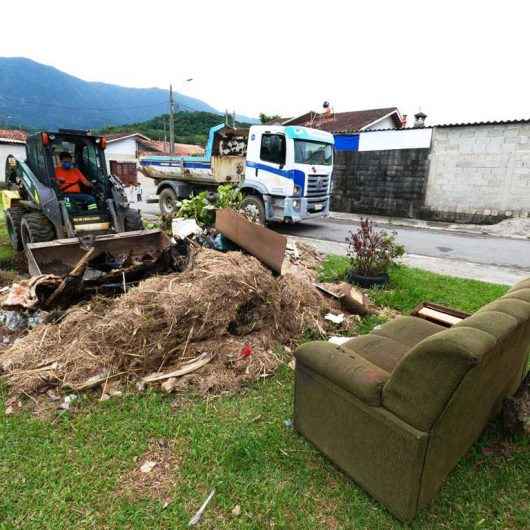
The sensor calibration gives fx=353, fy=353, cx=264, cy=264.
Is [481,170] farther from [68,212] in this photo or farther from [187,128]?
[187,128]

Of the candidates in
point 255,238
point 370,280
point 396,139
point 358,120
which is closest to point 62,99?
Result: point 358,120

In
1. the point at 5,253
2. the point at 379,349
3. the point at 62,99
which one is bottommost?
the point at 5,253

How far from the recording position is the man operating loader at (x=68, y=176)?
603 cm

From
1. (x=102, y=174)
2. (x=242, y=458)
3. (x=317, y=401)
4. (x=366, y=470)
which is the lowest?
(x=242, y=458)

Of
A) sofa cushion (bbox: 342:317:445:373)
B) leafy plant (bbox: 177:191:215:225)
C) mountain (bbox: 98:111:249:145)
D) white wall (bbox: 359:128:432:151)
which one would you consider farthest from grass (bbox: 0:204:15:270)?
mountain (bbox: 98:111:249:145)

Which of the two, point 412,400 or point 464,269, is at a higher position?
point 412,400

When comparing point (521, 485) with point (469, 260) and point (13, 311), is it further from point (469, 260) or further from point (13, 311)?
point (469, 260)

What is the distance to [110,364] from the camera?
9.45ft

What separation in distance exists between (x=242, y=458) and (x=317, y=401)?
586 millimetres

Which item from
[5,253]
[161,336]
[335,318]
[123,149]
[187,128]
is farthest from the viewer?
[187,128]

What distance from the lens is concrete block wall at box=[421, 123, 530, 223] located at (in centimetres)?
1029

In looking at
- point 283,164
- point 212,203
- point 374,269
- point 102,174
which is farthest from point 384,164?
point 102,174

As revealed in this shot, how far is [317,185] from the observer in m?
8.80

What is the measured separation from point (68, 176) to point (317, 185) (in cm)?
544
